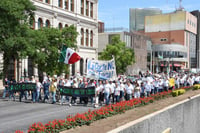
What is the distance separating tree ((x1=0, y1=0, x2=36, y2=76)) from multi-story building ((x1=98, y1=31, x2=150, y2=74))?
3953 cm

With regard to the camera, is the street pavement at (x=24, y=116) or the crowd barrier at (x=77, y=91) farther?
the crowd barrier at (x=77, y=91)

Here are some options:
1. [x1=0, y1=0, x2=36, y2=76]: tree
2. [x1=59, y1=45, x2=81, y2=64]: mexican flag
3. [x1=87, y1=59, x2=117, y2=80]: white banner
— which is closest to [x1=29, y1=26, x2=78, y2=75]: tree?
[x1=0, y1=0, x2=36, y2=76]: tree

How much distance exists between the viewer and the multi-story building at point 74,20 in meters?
34.7

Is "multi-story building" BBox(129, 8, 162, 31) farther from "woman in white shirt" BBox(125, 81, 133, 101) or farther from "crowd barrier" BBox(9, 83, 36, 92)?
"woman in white shirt" BBox(125, 81, 133, 101)

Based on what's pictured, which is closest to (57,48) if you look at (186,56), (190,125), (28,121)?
(28,121)

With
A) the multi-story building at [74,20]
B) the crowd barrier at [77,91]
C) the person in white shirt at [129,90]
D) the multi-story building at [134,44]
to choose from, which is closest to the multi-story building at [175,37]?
the multi-story building at [134,44]

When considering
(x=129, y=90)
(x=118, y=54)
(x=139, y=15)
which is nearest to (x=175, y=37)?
(x=118, y=54)

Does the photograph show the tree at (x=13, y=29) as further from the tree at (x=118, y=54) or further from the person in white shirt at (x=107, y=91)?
the tree at (x=118, y=54)

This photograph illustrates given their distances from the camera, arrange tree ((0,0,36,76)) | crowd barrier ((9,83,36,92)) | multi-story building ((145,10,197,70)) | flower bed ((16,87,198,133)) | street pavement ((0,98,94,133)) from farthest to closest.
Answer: multi-story building ((145,10,197,70)), tree ((0,0,36,76)), crowd barrier ((9,83,36,92)), street pavement ((0,98,94,133)), flower bed ((16,87,198,133))

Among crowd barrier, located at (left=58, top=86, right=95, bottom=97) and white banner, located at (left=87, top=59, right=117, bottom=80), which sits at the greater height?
white banner, located at (left=87, top=59, right=117, bottom=80)

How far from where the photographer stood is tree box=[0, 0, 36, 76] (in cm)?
2070

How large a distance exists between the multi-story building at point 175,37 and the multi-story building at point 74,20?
48526 millimetres

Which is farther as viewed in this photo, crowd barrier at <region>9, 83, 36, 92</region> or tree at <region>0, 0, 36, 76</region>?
tree at <region>0, 0, 36, 76</region>

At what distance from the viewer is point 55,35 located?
2670 cm
